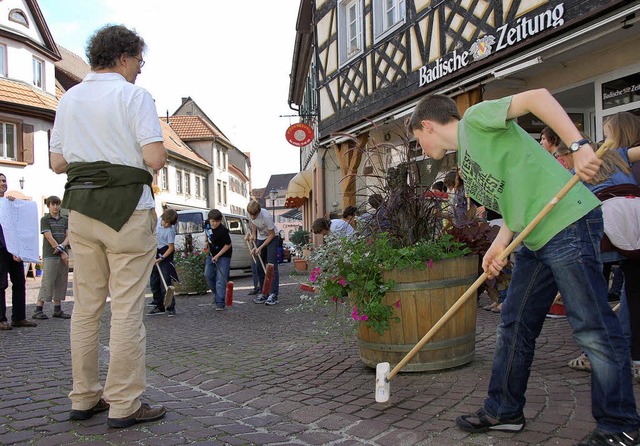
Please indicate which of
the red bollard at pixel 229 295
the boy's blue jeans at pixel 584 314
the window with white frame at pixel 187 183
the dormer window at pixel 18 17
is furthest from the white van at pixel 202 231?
the window with white frame at pixel 187 183

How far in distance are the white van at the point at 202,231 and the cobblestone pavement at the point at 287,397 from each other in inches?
350

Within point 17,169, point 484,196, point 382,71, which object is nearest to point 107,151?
point 484,196

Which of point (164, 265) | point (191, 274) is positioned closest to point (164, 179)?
point (191, 274)

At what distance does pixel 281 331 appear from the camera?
249 inches

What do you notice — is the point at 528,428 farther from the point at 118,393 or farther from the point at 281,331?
the point at 281,331

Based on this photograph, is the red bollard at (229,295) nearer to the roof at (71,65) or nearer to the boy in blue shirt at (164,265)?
the boy in blue shirt at (164,265)

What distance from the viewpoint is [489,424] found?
2.77m

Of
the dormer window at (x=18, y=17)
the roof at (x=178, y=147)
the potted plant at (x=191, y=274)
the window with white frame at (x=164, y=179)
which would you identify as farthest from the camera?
the roof at (x=178, y=147)

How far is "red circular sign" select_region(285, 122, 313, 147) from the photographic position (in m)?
17.9

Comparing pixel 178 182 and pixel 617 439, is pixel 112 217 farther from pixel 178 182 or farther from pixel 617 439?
pixel 178 182

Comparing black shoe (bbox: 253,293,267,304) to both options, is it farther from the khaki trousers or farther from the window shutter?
the window shutter

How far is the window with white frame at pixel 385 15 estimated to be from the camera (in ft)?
37.5

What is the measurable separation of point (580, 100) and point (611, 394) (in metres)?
8.06

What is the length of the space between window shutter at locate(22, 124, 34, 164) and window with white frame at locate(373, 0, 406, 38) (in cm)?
1784
